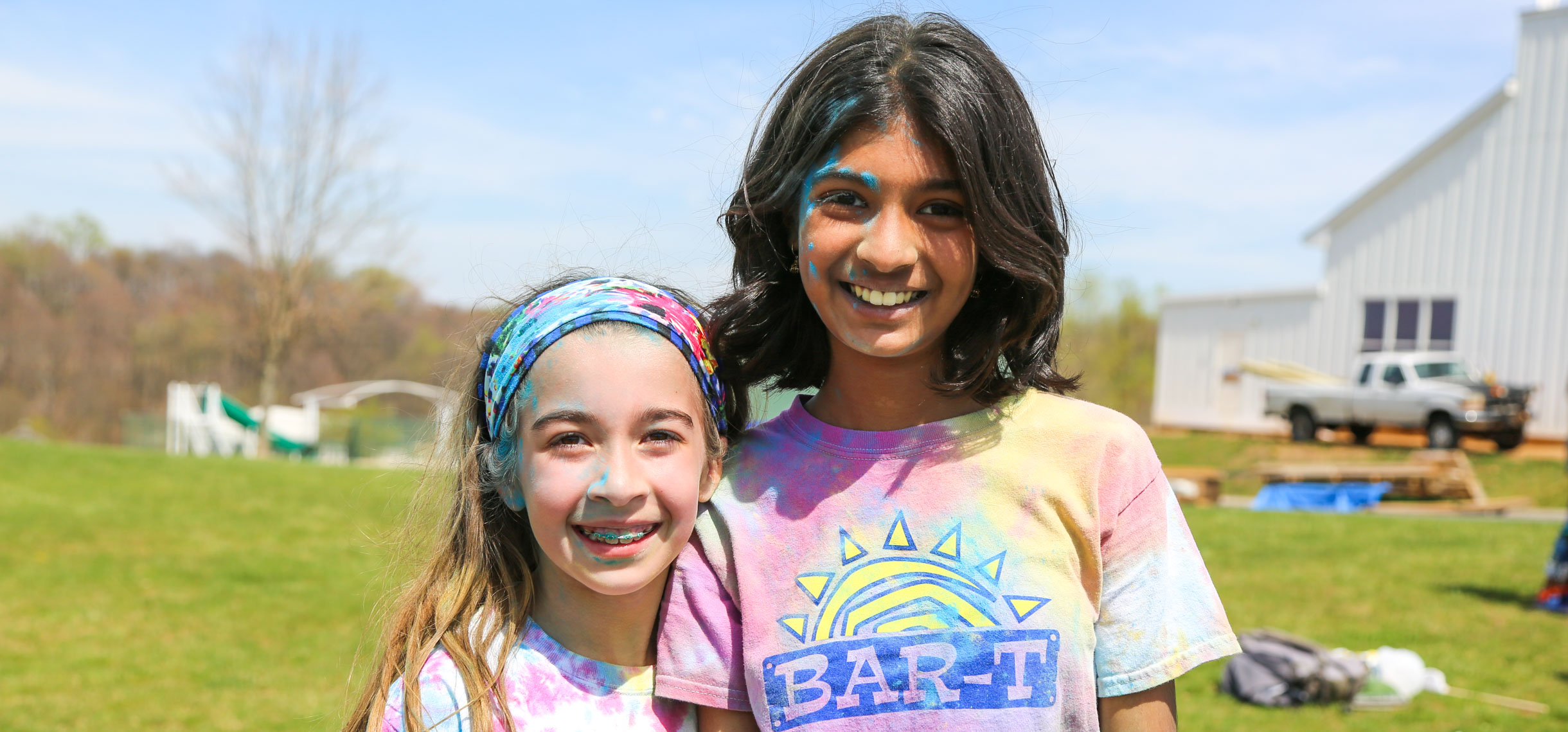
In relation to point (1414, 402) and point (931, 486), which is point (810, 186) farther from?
point (1414, 402)

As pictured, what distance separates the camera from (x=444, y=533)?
211cm

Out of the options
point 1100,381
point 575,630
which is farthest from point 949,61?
point 1100,381

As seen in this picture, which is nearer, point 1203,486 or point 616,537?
point 616,537

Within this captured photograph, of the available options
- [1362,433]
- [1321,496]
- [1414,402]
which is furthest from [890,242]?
[1362,433]

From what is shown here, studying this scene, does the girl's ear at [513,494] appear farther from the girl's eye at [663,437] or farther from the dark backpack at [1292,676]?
the dark backpack at [1292,676]

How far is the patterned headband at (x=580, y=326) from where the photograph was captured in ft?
6.22

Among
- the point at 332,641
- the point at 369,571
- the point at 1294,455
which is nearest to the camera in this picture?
the point at 332,641

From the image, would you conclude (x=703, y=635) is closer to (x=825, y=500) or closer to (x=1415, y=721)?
(x=825, y=500)

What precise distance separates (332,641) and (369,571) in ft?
6.35

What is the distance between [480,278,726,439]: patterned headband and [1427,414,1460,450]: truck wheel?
20.2 m

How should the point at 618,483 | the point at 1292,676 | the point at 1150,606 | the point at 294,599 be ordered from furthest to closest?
the point at 294,599 → the point at 1292,676 → the point at 618,483 → the point at 1150,606

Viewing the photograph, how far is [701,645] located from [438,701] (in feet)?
1.44

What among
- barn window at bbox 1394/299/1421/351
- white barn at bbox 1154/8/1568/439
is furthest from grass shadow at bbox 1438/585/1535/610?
barn window at bbox 1394/299/1421/351

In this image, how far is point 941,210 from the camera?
72.2 inches
